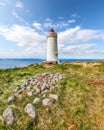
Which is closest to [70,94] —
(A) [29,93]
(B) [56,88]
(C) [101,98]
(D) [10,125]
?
(B) [56,88]

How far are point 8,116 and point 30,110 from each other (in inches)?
52.0

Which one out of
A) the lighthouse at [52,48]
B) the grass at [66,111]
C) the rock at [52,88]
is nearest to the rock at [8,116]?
the grass at [66,111]

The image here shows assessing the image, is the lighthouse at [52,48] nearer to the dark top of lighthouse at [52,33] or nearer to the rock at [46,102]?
the dark top of lighthouse at [52,33]

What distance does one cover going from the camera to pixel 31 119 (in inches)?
365

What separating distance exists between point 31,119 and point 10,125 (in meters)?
1.19

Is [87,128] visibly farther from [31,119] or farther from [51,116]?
[31,119]

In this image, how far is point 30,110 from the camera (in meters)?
9.81

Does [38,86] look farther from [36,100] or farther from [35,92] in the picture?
[36,100]

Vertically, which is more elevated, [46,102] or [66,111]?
[46,102]

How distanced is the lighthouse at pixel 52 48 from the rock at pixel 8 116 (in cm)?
3230

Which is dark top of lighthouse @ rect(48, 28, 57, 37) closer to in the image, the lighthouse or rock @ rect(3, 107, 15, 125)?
the lighthouse

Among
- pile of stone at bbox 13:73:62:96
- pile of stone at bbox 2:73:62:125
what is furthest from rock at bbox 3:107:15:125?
pile of stone at bbox 13:73:62:96

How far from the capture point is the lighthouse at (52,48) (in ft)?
136

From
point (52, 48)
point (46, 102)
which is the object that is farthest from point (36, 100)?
point (52, 48)
